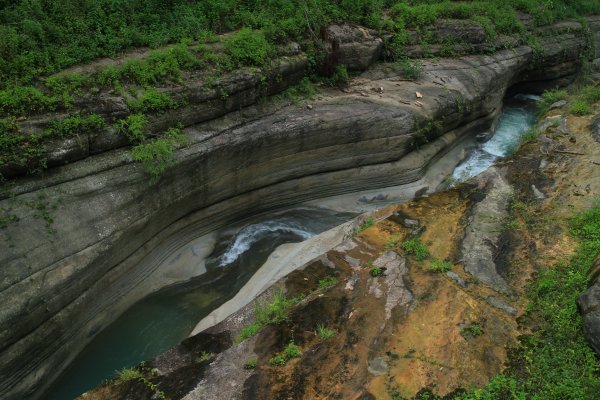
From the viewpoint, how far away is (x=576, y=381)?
5.82 metres

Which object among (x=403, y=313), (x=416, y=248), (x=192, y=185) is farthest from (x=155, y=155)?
(x=403, y=313)

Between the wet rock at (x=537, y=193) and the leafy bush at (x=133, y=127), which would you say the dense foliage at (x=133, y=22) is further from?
the wet rock at (x=537, y=193)

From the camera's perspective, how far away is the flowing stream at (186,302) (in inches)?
334

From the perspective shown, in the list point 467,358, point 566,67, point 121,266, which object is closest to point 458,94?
point 566,67

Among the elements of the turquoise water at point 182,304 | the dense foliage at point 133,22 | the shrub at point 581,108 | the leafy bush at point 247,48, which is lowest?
the turquoise water at point 182,304

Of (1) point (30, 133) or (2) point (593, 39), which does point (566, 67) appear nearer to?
(2) point (593, 39)

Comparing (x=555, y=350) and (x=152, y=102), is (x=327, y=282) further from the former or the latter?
(x=152, y=102)

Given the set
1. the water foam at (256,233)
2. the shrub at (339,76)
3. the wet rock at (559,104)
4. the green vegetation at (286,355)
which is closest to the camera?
the green vegetation at (286,355)

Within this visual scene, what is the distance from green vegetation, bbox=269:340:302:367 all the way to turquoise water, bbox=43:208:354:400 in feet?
9.43

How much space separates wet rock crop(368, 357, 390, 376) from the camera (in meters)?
6.35

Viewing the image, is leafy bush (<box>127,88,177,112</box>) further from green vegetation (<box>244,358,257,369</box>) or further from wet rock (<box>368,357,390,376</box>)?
wet rock (<box>368,357,390,376</box>)

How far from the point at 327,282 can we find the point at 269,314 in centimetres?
122

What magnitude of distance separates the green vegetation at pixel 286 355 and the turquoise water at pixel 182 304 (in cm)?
288

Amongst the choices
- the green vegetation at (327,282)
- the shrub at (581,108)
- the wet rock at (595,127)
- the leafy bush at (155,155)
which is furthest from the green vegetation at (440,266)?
the shrub at (581,108)
